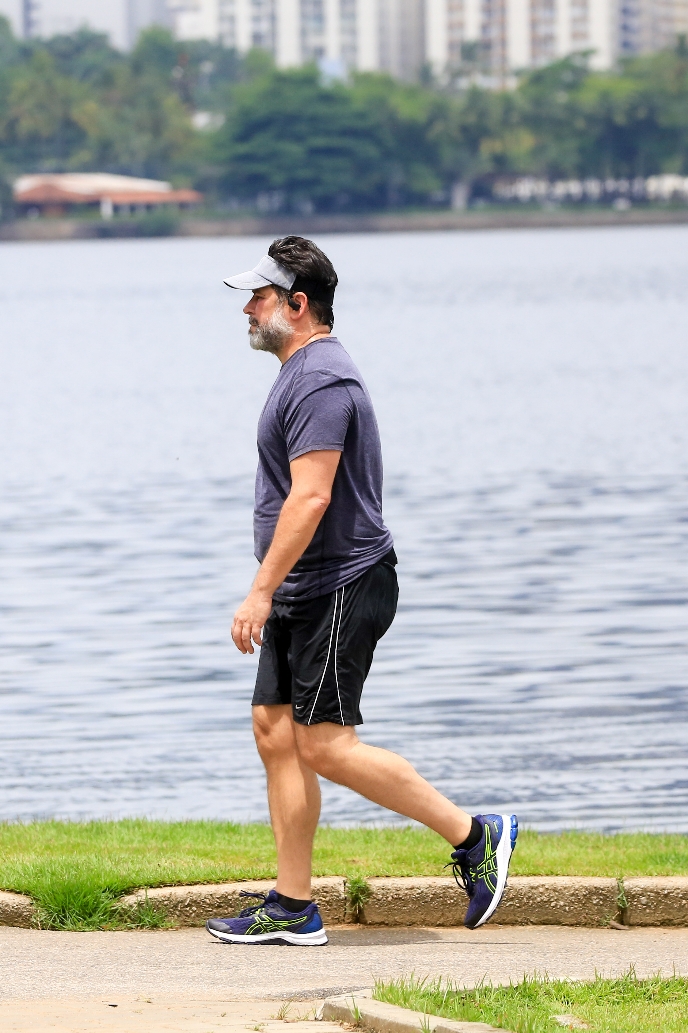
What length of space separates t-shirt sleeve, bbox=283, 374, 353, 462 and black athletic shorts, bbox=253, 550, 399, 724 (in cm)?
42

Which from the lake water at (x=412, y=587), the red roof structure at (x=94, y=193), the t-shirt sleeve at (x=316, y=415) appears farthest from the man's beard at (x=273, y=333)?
the red roof structure at (x=94, y=193)

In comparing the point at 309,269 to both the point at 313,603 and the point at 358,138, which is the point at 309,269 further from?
the point at 358,138

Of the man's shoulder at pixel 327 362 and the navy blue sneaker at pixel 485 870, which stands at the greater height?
the man's shoulder at pixel 327 362

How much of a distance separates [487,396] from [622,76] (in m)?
A: 169

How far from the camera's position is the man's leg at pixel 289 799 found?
5.98 m

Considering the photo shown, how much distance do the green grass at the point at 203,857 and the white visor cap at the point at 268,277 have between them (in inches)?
74.8

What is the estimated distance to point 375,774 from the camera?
19.4 ft

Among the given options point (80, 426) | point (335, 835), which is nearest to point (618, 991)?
point (335, 835)

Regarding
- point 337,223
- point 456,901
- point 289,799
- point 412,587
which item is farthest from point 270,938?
point 337,223

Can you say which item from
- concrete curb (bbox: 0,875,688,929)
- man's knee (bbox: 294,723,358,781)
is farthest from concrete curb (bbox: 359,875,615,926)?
man's knee (bbox: 294,723,358,781)

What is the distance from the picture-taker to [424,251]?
14550 cm

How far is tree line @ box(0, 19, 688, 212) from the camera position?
17341cm

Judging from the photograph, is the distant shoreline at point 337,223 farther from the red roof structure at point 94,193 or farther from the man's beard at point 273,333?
the man's beard at point 273,333

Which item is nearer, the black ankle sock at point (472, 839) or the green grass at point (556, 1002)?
the green grass at point (556, 1002)
